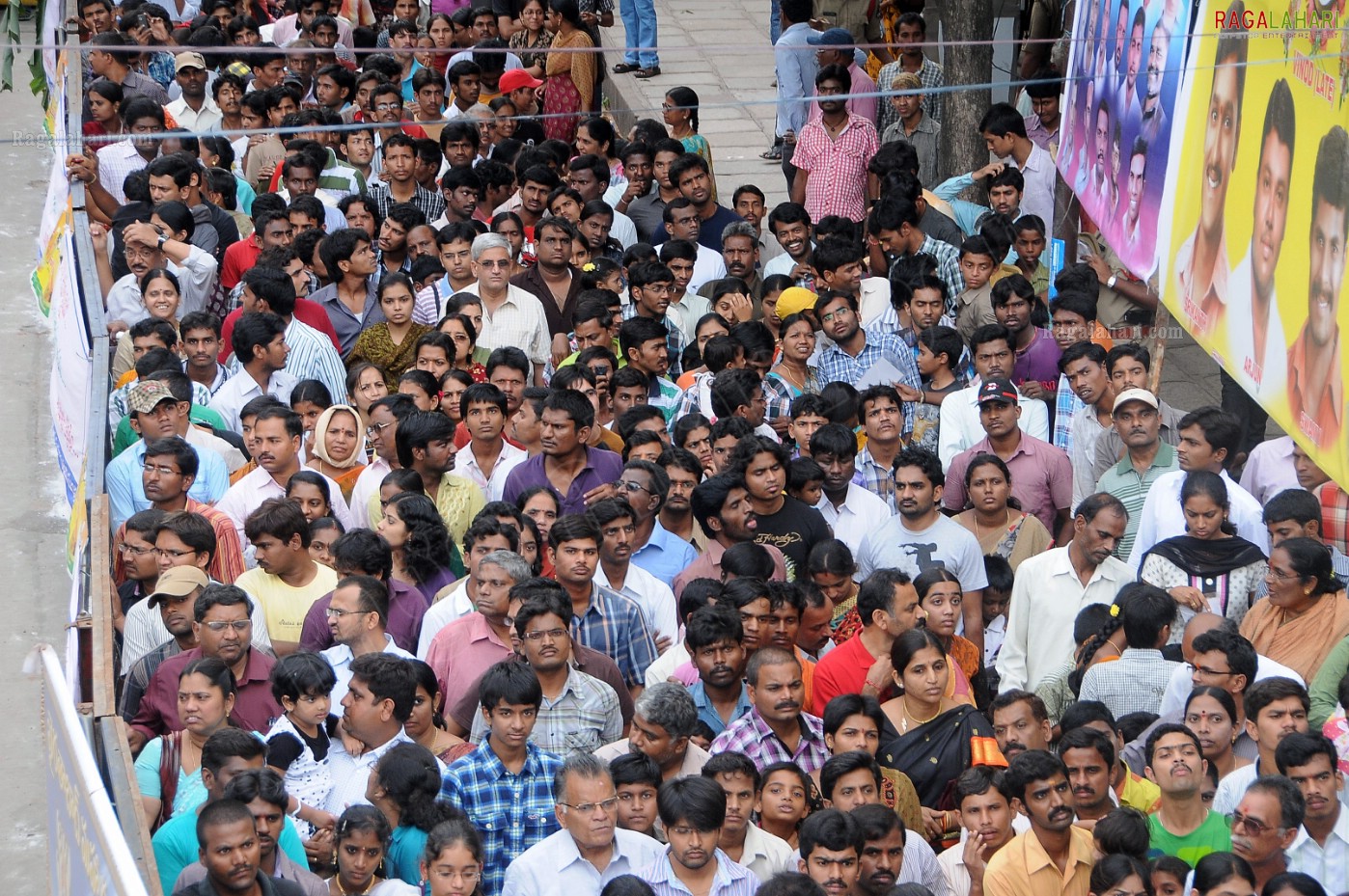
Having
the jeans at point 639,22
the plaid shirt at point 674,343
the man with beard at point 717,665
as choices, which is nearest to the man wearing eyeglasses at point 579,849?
the man with beard at point 717,665

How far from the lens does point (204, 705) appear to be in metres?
6.22

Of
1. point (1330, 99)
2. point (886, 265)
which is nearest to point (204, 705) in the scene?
point (1330, 99)

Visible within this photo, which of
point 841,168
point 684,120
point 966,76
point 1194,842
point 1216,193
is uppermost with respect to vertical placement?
point 1216,193

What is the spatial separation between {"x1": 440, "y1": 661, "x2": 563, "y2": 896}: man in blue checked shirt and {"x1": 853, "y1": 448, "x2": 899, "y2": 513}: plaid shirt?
9.18 ft

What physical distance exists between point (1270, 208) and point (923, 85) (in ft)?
19.0

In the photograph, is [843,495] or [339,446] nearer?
[843,495]

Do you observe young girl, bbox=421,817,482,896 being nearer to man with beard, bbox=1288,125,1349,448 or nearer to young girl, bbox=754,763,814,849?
young girl, bbox=754,763,814,849

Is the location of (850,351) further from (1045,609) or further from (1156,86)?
(1045,609)

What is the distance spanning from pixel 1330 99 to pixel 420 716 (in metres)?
3.83

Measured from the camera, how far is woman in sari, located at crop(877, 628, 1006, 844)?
6.43m

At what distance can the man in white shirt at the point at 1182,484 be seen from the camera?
7.51m

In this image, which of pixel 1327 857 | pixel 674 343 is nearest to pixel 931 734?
pixel 1327 857

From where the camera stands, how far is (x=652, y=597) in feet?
25.1

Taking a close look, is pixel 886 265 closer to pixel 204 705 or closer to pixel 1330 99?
pixel 1330 99
